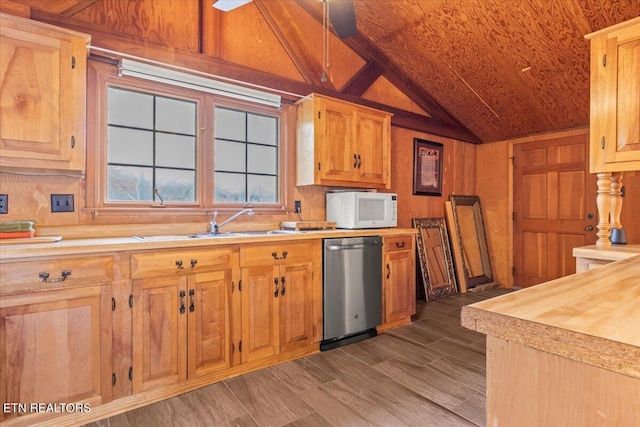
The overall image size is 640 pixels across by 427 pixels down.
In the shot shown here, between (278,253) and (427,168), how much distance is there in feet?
9.49

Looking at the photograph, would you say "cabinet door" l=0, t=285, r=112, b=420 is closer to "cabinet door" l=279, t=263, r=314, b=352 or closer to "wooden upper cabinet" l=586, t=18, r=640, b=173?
"cabinet door" l=279, t=263, r=314, b=352

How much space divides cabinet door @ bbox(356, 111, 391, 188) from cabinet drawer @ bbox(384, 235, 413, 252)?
25.0 inches

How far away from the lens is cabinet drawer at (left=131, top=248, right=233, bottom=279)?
6.58 feet

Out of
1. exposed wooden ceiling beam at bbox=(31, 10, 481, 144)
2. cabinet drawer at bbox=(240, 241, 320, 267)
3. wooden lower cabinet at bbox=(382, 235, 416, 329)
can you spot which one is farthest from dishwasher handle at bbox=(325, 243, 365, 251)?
exposed wooden ceiling beam at bbox=(31, 10, 481, 144)

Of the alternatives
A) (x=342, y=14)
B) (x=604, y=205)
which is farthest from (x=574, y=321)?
(x=342, y=14)

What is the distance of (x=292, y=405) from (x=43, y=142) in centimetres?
213

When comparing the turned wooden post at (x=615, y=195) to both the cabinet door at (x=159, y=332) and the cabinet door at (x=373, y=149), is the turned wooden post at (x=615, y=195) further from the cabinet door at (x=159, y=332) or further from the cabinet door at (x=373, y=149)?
the cabinet door at (x=159, y=332)

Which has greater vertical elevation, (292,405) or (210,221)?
(210,221)

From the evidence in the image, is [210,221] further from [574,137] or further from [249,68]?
[574,137]

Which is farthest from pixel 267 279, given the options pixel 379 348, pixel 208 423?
pixel 379 348

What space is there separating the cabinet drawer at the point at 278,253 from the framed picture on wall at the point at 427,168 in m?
2.29

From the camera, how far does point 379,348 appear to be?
2820mm

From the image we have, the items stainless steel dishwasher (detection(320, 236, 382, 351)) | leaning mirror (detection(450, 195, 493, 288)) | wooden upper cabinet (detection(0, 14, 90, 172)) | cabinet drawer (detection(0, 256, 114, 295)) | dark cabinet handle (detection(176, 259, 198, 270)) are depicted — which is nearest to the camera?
cabinet drawer (detection(0, 256, 114, 295))

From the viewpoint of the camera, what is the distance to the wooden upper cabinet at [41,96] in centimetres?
184
